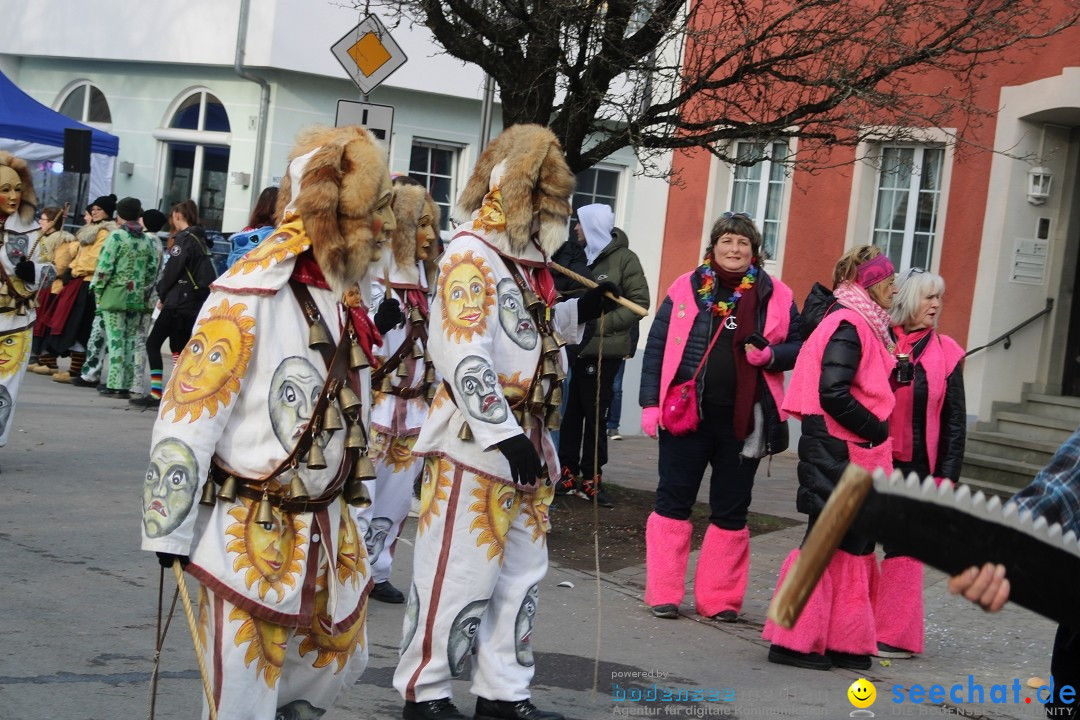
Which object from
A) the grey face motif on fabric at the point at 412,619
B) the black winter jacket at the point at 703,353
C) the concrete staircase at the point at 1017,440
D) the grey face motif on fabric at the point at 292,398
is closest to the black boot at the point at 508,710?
the grey face motif on fabric at the point at 412,619

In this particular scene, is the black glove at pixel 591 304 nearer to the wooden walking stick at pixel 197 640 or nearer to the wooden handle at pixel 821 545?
the wooden walking stick at pixel 197 640

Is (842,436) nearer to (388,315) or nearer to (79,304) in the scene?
(388,315)

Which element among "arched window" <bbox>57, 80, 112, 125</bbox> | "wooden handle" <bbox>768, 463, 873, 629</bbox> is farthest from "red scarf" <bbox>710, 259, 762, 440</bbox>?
"arched window" <bbox>57, 80, 112, 125</bbox>

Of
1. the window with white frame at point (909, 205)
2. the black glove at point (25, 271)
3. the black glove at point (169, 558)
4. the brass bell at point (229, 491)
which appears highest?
the window with white frame at point (909, 205)

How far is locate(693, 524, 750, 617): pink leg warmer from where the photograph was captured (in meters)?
7.06

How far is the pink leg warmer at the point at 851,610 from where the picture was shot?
21.1 feet

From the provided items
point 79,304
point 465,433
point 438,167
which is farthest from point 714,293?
point 438,167

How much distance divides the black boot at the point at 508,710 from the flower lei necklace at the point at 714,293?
109 inches

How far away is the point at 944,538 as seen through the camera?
2.17 metres

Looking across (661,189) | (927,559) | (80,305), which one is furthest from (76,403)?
(927,559)

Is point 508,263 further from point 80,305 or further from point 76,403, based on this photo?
point 80,305

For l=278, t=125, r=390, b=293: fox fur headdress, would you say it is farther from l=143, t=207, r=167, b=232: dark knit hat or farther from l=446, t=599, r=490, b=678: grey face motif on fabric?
l=143, t=207, r=167, b=232: dark knit hat

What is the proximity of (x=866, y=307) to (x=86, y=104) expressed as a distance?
76.9 ft

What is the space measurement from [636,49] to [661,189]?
7.08 meters
